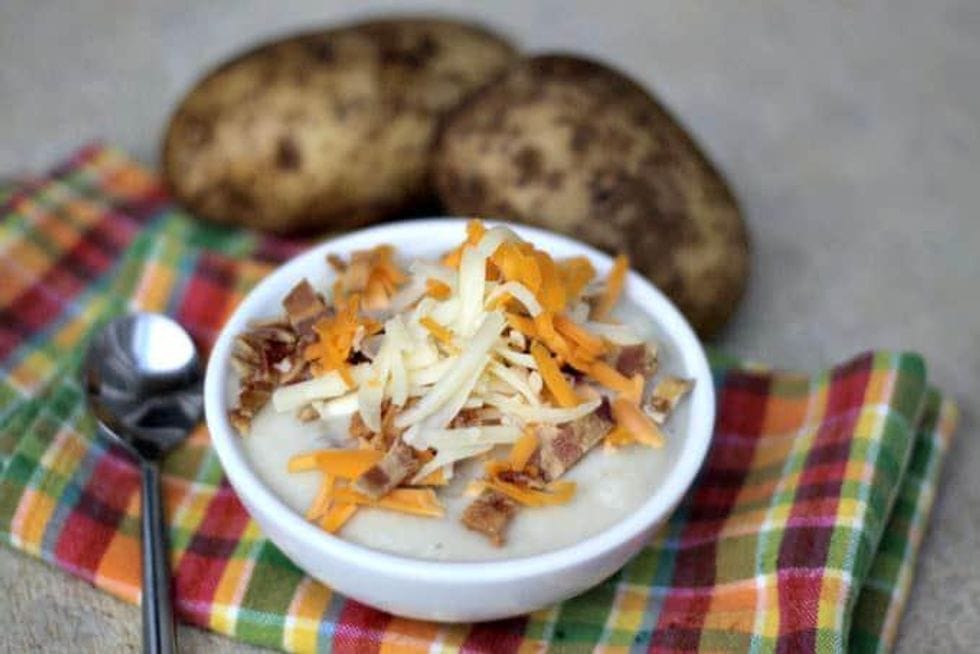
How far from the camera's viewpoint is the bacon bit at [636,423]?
3.30ft

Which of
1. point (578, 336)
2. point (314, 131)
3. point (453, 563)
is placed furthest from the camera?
point (314, 131)

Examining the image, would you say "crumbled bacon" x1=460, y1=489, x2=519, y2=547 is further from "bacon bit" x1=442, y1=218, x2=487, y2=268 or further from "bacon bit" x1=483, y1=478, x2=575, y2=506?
"bacon bit" x1=442, y1=218, x2=487, y2=268

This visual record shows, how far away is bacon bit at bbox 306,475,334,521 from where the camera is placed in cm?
95

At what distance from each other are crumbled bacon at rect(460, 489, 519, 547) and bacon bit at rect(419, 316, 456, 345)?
129 millimetres

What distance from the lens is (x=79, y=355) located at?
1.28m

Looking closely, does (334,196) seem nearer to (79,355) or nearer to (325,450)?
(79,355)

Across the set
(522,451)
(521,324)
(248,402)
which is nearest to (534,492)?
(522,451)

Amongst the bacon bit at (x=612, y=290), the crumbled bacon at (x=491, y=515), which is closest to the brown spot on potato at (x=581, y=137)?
the bacon bit at (x=612, y=290)

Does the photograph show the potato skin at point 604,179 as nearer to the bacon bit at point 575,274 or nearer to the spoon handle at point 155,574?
the bacon bit at point 575,274

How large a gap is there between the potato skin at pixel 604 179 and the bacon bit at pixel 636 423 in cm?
31

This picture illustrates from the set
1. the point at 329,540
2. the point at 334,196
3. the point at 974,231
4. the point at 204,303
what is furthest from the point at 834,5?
the point at 329,540

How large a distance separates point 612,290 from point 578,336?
0.14 meters

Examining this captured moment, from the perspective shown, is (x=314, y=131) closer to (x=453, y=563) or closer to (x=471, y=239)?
(x=471, y=239)

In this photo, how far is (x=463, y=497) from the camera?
3.15ft
